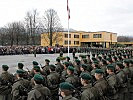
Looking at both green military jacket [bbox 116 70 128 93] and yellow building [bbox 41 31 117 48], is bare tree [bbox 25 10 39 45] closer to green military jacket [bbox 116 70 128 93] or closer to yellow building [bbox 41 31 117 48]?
yellow building [bbox 41 31 117 48]

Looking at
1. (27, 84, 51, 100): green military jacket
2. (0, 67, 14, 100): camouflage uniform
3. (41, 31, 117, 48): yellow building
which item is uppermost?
(41, 31, 117, 48): yellow building

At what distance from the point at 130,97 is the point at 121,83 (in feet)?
4.56

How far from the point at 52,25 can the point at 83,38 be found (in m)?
11.4

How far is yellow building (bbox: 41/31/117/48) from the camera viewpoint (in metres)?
77.7

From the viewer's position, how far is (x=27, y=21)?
8288 centimetres

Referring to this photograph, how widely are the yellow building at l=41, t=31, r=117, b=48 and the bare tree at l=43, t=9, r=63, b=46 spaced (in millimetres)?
349

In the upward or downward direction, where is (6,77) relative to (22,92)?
upward

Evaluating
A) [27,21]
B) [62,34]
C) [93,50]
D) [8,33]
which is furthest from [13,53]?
[8,33]

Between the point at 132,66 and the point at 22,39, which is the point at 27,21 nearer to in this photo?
the point at 22,39

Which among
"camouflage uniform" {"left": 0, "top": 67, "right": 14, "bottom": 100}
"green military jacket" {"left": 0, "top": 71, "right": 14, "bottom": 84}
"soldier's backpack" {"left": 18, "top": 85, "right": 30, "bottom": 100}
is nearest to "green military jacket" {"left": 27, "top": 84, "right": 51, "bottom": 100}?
"soldier's backpack" {"left": 18, "top": 85, "right": 30, "bottom": 100}

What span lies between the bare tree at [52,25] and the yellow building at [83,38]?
349mm

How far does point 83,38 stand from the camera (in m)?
83.4

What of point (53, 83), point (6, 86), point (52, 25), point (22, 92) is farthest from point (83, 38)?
point (22, 92)

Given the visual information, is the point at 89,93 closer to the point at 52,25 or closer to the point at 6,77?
the point at 6,77
